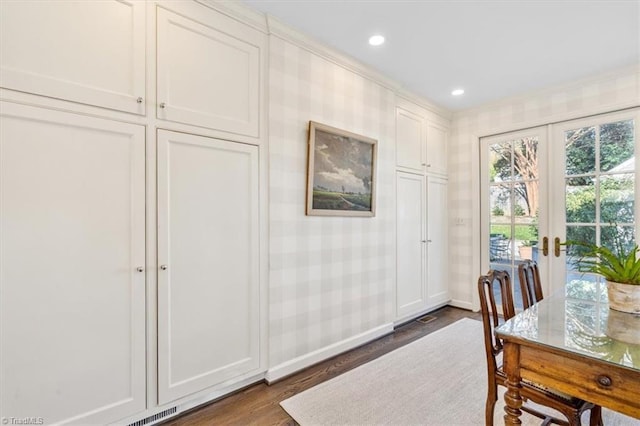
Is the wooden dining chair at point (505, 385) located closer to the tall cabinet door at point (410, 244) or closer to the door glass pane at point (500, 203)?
the tall cabinet door at point (410, 244)

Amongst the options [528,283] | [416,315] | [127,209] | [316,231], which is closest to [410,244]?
[416,315]

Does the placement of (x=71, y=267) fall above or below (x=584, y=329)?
above

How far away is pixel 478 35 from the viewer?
2371 millimetres

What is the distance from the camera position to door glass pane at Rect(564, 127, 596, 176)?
3.10 metres

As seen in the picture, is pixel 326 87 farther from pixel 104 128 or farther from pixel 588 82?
pixel 588 82

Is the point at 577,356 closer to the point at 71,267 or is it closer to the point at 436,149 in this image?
the point at 71,267

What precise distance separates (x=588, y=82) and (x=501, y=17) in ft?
5.69

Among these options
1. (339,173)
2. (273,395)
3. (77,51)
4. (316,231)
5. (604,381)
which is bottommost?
(273,395)

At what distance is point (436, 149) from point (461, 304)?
6.86ft

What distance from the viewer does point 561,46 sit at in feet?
8.25

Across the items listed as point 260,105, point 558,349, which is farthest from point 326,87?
point 558,349

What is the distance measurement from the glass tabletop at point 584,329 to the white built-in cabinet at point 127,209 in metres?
1.60

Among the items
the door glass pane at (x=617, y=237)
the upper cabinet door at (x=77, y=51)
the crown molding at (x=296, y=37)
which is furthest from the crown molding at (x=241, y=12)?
the door glass pane at (x=617, y=237)

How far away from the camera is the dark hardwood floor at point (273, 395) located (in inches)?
70.4
